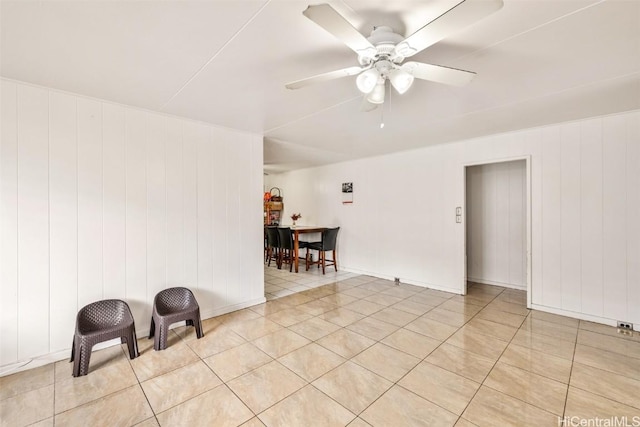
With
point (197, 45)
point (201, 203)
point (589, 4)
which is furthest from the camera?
point (201, 203)

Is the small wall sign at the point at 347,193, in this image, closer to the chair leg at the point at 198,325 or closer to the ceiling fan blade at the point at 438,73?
the chair leg at the point at 198,325

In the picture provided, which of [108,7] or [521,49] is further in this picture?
[521,49]

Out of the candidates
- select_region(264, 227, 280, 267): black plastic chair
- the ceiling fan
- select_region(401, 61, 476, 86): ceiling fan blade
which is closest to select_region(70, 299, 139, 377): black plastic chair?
the ceiling fan

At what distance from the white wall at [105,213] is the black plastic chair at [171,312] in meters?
0.14

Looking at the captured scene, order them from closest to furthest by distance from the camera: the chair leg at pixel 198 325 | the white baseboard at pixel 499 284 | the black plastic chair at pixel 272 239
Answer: the chair leg at pixel 198 325 → the white baseboard at pixel 499 284 → the black plastic chair at pixel 272 239

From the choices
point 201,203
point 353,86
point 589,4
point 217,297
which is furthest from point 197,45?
point 217,297

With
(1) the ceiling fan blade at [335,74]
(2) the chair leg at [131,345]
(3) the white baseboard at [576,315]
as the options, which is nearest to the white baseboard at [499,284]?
(3) the white baseboard at [576,315]

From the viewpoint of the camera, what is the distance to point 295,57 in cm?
181

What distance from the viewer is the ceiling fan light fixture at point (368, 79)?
1.59 meters

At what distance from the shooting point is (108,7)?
4.51ft

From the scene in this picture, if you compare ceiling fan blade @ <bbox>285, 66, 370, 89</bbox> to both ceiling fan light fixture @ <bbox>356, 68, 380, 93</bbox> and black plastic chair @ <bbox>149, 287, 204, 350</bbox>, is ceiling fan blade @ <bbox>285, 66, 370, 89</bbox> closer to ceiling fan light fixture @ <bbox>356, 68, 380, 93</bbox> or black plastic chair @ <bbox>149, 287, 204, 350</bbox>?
ceiling fan light fixture @ <bbox>356, 68, 380, 93</bbox>

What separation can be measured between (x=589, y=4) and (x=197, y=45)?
6.89 feet

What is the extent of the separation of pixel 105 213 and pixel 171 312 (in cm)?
113

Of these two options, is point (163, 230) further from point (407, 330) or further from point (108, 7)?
point (407, 330)
